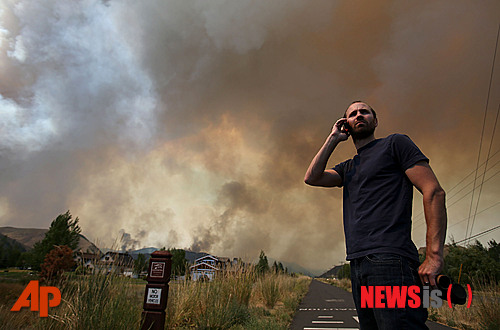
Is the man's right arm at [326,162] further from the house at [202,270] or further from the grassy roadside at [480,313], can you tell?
the grassy roadside at [480,313]

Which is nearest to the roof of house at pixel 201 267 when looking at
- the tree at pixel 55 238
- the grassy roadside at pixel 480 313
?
the grassy roadside at pixel 480 313

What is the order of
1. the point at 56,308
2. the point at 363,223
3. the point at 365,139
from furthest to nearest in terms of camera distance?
the point at 56,308
the point at 365,139
the point at 363,223

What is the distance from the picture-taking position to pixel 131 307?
350cm

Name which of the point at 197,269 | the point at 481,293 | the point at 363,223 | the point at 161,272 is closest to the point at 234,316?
the point at 197,269

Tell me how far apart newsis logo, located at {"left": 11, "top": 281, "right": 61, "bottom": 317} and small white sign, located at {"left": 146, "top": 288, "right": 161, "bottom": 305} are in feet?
3.40

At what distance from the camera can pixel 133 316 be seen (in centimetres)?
355

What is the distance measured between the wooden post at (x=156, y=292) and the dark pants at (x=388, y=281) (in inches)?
118

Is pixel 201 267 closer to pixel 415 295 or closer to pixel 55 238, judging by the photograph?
pixel 415 295

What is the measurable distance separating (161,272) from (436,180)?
353 cm

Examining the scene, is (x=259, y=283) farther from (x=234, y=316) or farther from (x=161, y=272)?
(x=161, y=272)

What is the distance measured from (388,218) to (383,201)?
0.32 ft

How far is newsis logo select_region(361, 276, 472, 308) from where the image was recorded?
1.24 metres

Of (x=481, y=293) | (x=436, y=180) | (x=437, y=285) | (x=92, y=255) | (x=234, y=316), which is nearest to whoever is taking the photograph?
(x=437, y=285)

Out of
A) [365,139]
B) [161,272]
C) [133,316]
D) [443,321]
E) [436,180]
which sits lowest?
[443,321]
